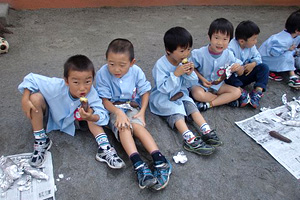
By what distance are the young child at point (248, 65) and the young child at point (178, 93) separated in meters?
0.68

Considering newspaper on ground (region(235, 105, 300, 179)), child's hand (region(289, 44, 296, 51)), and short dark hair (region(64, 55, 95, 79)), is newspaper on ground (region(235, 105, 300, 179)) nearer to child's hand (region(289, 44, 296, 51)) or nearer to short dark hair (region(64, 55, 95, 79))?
child's hand (region(289, 44, 296, 51))

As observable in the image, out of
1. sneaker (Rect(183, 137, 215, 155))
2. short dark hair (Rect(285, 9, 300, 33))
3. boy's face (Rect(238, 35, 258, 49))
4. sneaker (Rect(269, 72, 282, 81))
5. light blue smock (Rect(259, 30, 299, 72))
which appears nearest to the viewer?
sneaker (Rect(183, 137, 215, 155))

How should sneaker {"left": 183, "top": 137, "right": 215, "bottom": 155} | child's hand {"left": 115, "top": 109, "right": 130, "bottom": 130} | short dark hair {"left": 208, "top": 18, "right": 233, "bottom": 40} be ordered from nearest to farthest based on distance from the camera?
child's hand {"left": 115, "top": 109, "right": 130, "bottom": 130} → sneaker {"left": 183, "top": 137, "right": 215, "bottom": 155} → short dark hair {"left": 208, "top": 18, "right": 233, "bottom": 40}

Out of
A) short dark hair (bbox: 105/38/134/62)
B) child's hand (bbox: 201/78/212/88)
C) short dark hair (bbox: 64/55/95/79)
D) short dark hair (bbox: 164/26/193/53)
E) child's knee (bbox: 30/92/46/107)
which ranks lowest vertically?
child's hand (bbox: 201/78/212/88)

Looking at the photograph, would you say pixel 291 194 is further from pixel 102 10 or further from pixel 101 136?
pixel 102 10

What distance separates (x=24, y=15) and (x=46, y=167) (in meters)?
3.17

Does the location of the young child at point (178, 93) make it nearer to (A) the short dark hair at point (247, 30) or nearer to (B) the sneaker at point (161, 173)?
(B) the sneaker at point (161, 173)

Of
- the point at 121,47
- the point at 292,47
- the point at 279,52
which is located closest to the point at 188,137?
the point at 121,47

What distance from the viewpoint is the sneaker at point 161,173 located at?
1.87 meters

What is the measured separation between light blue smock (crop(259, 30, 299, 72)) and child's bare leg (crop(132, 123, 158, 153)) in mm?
2096

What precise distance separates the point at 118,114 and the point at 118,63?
0.41 metres

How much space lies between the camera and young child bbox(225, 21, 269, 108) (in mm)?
2779

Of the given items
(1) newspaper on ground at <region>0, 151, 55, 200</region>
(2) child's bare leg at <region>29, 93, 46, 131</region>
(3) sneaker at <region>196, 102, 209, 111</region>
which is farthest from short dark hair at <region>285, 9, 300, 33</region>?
(1) newspaper on ground at <region>0, 151, 55, 200</region>

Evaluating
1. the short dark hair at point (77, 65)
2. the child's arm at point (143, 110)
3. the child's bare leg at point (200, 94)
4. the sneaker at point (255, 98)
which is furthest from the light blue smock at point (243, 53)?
the short dark hair at point (77, 65)
